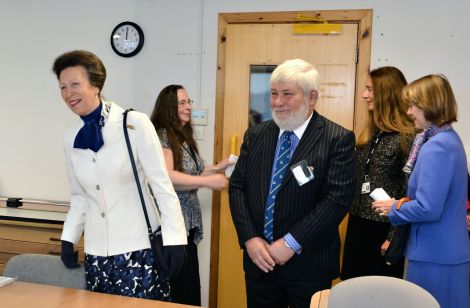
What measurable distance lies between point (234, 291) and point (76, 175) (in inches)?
73.7

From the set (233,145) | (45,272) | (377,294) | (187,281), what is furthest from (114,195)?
(233,145)

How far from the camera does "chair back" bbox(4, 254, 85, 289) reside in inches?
70.7

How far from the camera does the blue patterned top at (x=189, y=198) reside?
269cm

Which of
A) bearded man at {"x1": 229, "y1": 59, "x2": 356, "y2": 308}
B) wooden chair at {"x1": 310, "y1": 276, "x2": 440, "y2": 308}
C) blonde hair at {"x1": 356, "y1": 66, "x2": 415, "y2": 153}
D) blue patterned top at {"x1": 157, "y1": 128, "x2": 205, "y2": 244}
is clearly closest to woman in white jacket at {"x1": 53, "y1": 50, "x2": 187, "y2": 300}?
bearded man at {"x1": 229, "y1": 59, "x2": 356, "y2": 308}

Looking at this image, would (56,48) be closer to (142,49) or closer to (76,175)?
(142,49)

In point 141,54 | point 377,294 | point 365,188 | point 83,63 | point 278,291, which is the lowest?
point 278,291

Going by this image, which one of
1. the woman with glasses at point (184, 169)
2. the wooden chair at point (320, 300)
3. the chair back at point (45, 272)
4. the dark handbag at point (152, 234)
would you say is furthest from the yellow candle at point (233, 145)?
the wooden chair at point (320, 300)

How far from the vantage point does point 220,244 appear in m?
3.42

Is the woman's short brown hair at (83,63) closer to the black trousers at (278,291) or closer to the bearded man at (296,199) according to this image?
the bearded man at (296,199)

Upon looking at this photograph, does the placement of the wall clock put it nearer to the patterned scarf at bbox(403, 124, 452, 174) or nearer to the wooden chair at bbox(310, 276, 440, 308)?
the patterned scarf at bbox(403, 124, 452, 174)

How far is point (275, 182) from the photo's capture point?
198 centimetres

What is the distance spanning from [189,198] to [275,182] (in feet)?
2.95

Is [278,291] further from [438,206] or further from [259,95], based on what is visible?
[259,95]

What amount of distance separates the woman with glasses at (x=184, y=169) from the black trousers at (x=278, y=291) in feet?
2.43
